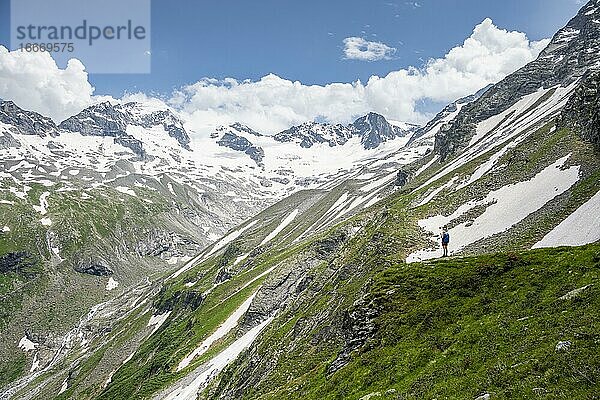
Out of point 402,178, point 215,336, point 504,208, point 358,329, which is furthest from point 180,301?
point 358,329

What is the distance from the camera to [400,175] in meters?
165

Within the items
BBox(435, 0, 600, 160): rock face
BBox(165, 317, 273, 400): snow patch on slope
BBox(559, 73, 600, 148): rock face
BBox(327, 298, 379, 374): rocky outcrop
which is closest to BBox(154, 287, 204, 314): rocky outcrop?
BBox(165, 317, 273, 400): snow patch on slope

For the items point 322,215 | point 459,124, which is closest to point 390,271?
point 459,124

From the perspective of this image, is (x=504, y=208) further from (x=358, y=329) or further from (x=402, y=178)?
(x=402, y=178)

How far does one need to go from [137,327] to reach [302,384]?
160093 millimetres

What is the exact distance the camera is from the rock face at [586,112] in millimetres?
57787

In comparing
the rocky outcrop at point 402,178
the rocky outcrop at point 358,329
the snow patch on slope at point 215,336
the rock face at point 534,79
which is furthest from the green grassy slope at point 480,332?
the rocky outcrop at point 402,178

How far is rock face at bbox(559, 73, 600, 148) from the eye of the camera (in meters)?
57.8

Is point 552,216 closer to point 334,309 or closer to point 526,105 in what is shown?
point 334,309

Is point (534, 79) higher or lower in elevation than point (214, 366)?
higher

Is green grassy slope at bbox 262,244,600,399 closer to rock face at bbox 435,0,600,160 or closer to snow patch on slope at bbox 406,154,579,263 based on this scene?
snow patch on slope at bbox 406,154,579,263

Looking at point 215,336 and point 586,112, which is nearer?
point 586,112

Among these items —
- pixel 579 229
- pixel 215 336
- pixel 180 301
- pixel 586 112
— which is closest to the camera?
pixel 579 229

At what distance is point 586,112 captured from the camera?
213 feet
